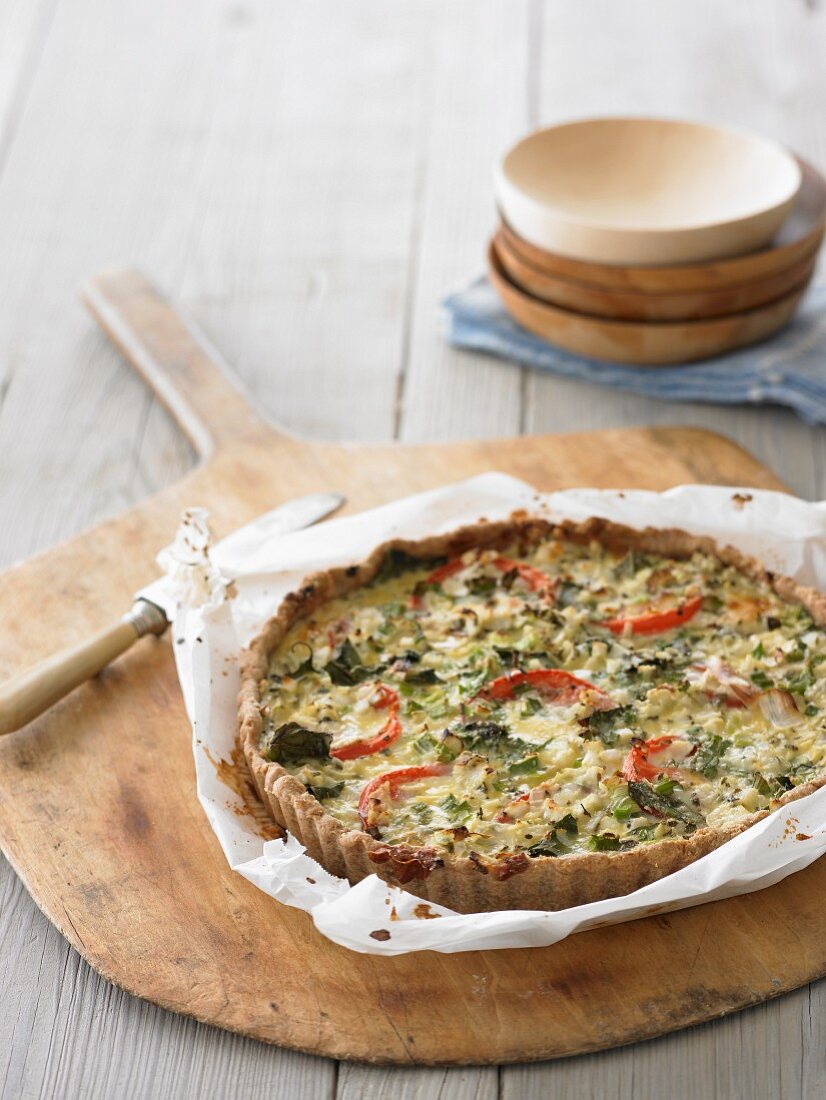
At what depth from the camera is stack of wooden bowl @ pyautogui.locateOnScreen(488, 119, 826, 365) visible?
4.90 m

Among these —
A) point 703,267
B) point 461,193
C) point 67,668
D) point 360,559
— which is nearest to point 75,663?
Answer: point 67,668

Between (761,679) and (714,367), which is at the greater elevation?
(761,679)

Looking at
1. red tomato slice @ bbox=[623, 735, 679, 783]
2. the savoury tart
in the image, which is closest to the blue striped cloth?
the savoury tart

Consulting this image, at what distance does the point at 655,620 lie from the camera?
3.67 metres

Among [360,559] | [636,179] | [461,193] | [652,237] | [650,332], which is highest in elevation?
[652,237]

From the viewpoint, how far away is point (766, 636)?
3635 millimetres

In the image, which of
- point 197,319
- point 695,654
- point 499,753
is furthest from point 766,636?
point 197,319

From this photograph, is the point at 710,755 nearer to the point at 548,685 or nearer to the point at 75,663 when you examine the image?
the point at 548,685

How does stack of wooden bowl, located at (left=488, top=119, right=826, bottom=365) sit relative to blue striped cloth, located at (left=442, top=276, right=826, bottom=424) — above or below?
above

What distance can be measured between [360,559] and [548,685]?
805 millimetres

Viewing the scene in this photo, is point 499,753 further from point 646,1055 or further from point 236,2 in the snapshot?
point 236,2

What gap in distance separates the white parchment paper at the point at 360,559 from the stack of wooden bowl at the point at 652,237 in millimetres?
1094

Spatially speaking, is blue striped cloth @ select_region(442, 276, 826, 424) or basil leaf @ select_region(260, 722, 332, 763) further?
blue striped cloth @ select_region(442, 276, 826, 424)

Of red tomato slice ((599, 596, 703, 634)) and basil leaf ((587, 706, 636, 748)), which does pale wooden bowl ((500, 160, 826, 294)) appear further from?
basil leaf ((587, 706, 636, 748))
